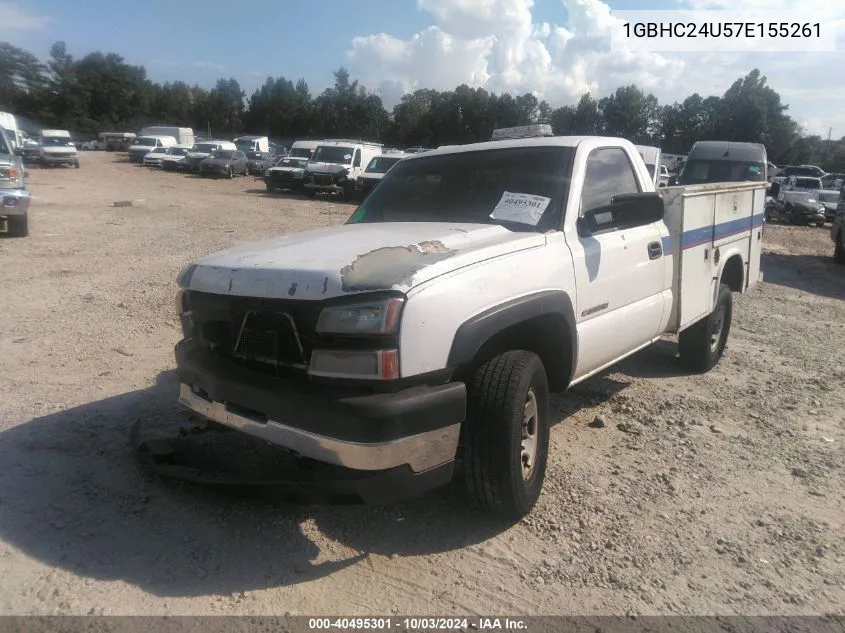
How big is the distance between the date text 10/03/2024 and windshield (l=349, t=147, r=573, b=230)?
6.68 feet

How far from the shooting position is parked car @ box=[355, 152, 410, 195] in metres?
22.2

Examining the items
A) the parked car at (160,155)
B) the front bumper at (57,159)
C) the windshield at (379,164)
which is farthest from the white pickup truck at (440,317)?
the parked car at (160,155)

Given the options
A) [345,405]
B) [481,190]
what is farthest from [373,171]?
[345,405]

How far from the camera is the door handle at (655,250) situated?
173 inches

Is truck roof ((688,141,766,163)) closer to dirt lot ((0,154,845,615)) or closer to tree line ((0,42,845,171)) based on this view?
dirt lot ((0,154,845,615))

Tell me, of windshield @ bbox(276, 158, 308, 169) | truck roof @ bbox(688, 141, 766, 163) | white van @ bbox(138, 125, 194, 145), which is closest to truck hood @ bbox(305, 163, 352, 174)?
windshield @ bbox(276, 158, 308, 169)

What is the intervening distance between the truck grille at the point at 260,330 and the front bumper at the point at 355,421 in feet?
0.26

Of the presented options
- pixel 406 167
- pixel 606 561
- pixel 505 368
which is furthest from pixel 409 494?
pixel 406 167

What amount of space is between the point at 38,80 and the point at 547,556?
259ft

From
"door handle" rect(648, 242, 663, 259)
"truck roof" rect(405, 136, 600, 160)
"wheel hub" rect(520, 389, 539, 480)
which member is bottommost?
"wheel hub" rect(520, 389, 539, 480)

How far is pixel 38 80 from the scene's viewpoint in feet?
219

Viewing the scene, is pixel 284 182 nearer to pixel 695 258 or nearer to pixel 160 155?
pixel 160 155

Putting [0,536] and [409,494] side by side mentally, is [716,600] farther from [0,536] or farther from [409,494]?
[0,536]

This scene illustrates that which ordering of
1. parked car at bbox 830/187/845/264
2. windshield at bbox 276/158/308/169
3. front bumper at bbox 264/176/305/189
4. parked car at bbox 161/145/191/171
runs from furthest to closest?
parked car at bbox 161/145/191/171 → windshield at bbox 276/158/308/169 → front bumper at bbox 264/176/305/189 → parked car at bbox 830/187/845/264
